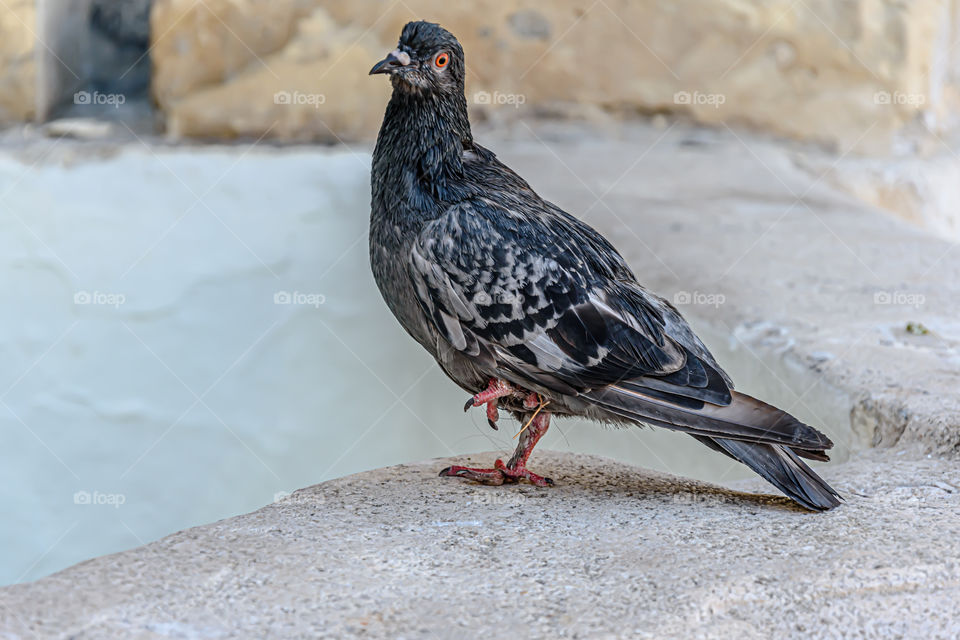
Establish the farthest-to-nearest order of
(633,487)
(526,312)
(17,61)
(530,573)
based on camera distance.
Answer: (17,61), (633,487), (526,312), (530,573)

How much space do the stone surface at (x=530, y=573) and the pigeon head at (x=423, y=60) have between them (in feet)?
4.56

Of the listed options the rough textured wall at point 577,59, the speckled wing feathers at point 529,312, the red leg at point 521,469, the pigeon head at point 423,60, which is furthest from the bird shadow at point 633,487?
the rough textured wall at point 577,59

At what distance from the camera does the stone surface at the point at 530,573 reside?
2.18 metres

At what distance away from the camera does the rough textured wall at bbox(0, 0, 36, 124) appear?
714cm

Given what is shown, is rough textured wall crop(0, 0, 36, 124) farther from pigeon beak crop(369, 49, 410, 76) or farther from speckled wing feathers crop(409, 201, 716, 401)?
speckled wing feathers crop(409, 201, 716, 401)

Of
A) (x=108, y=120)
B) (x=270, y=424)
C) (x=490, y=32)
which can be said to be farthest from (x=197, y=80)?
(x=270, y=424)

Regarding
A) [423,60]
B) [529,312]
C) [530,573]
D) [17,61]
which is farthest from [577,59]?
[530,573]

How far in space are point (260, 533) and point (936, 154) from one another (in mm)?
6854

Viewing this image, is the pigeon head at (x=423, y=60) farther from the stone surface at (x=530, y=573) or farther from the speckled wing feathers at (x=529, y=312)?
the stone surface at (x=530, y=573)

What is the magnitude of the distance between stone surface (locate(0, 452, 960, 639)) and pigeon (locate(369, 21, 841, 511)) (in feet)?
0.91

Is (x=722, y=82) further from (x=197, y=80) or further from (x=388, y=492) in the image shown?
(x=388, y=492)

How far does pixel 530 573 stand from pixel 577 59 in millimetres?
5801

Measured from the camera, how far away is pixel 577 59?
7.55 metres

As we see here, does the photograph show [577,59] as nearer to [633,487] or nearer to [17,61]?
[17,61]
